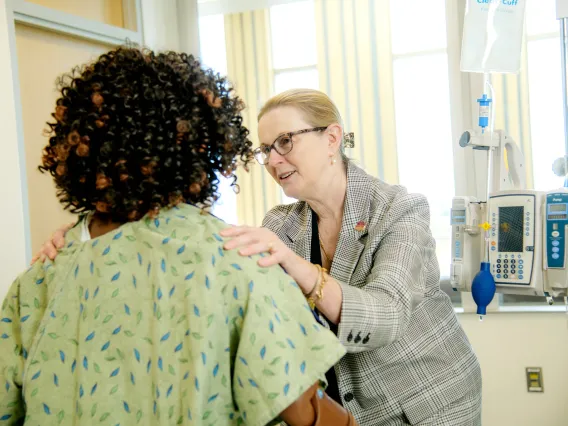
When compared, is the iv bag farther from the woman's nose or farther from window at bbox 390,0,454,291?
window at bbox 390,0,454,291

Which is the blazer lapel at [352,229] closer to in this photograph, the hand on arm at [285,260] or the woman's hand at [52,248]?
the hand on arm at [285,260]

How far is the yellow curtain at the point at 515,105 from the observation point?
11.9ft

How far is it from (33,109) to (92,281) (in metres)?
2.15

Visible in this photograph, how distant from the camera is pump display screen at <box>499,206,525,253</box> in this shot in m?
2.32

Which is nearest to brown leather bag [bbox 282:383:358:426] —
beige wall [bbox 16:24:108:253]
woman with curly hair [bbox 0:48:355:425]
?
woman with curly hair [bbox 0:48:355:425]

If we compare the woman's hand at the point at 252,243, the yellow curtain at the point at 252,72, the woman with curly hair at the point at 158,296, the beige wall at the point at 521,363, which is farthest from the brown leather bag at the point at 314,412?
the yellow curtain at the point at 252,72

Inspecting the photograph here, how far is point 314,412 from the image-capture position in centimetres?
92

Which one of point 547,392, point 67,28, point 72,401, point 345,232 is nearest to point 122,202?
point 72,401

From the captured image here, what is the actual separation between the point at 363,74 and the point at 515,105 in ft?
3.24

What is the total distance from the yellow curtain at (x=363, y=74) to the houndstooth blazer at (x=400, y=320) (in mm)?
2317

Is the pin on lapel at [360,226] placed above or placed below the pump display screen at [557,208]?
above

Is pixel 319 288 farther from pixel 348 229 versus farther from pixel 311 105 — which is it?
pixel 311 105

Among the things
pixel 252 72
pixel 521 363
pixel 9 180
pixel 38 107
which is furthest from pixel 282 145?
pixel 252 72

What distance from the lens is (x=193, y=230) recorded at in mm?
926
